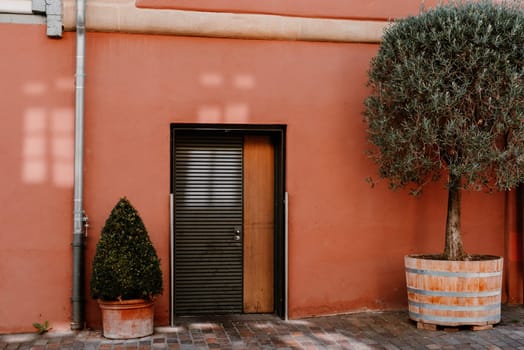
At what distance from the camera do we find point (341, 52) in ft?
24.9

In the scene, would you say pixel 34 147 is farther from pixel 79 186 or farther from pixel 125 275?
pixel 125 275

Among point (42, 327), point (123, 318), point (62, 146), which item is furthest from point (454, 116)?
point (42, 327)

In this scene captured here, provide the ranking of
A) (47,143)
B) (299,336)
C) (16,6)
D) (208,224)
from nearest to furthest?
(299,336), (16,6), (47,143), (208,224)

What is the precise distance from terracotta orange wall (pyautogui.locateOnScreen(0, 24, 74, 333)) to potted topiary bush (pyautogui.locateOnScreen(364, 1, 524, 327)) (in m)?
3.36

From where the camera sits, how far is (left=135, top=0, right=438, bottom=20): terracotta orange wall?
23.8 feet

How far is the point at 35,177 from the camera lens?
6996mm

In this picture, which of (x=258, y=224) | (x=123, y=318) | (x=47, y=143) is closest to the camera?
(x=123, y=318)

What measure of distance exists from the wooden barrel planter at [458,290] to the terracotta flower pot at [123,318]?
2.88 meters

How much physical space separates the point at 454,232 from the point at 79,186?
4.07 metres

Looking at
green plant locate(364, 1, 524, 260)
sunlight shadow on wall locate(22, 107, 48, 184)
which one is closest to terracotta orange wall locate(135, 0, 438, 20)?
green plant locate(364, 1, 524, 260)

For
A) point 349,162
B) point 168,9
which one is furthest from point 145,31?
point 349,162

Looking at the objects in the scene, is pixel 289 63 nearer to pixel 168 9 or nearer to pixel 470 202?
pixel 168 9

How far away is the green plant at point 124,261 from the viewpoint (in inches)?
253

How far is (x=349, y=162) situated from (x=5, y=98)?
154 inches
